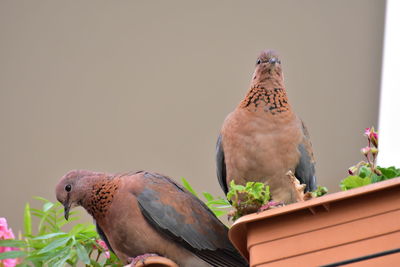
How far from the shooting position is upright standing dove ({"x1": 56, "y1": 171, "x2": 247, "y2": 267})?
7.25 ft

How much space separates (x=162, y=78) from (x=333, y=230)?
8.27ft

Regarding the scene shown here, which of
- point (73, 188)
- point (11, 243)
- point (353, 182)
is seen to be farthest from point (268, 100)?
point (11, 243)

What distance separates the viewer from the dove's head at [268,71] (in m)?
2.47

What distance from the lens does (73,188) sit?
2320 mm

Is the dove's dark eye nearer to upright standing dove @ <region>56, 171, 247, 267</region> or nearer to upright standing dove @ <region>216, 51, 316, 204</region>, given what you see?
upright standing dove @ <region>56, 171, 247, 267</region>

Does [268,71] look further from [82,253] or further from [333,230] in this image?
[333,230]

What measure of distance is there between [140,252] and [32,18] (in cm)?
184

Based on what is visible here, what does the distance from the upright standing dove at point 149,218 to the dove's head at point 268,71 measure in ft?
1.45

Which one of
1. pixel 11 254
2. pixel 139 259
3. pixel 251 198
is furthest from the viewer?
pixel 11 254

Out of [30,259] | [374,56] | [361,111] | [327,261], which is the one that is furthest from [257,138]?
[361,111]

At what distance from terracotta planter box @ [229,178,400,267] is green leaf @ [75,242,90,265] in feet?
2.73

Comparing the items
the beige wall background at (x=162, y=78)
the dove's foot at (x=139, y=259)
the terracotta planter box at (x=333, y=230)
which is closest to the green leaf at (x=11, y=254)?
A: the dove's foot at (x=139, y=259)

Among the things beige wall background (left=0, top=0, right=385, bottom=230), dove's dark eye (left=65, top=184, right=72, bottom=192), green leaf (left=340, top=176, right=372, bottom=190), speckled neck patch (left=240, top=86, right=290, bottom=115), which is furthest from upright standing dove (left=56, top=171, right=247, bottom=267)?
beige wall background (left=0, top=0, right=385, bottom=230)

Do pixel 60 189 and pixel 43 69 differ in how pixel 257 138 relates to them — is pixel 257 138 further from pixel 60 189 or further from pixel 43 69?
pixel 43 69
